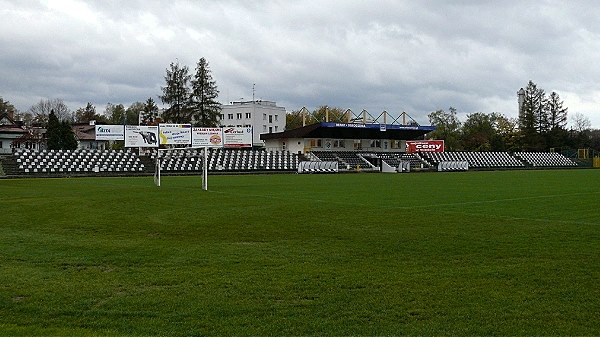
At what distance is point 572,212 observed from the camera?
52.7ft

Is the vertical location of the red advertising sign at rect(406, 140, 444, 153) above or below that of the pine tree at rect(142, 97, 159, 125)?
below

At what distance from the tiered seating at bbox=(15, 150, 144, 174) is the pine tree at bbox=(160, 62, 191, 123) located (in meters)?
25.8

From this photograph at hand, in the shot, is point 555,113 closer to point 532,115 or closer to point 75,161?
point 532,115

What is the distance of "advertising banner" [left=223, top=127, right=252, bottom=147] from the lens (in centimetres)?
5969

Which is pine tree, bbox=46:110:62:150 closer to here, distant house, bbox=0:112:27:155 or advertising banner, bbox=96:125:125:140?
distant house, bbox=0:112:27:155

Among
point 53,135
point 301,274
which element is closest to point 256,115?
point 53,135

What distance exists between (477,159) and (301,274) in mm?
71206

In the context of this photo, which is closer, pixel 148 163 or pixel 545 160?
pixel 148 163

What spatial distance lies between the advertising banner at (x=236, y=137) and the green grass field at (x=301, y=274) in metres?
44.1

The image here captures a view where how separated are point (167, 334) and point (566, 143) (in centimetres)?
11091

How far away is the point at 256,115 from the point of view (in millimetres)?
111812

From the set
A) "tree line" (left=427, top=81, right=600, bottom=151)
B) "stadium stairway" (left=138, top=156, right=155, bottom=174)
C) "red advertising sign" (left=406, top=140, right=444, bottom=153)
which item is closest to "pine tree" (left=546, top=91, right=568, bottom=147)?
"tree line" (left=427, top=81, right=600, bottom=151)

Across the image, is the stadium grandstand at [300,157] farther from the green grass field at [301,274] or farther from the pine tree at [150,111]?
the green grass field at [301,274]

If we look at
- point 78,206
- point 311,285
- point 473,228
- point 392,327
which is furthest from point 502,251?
point 78,206
